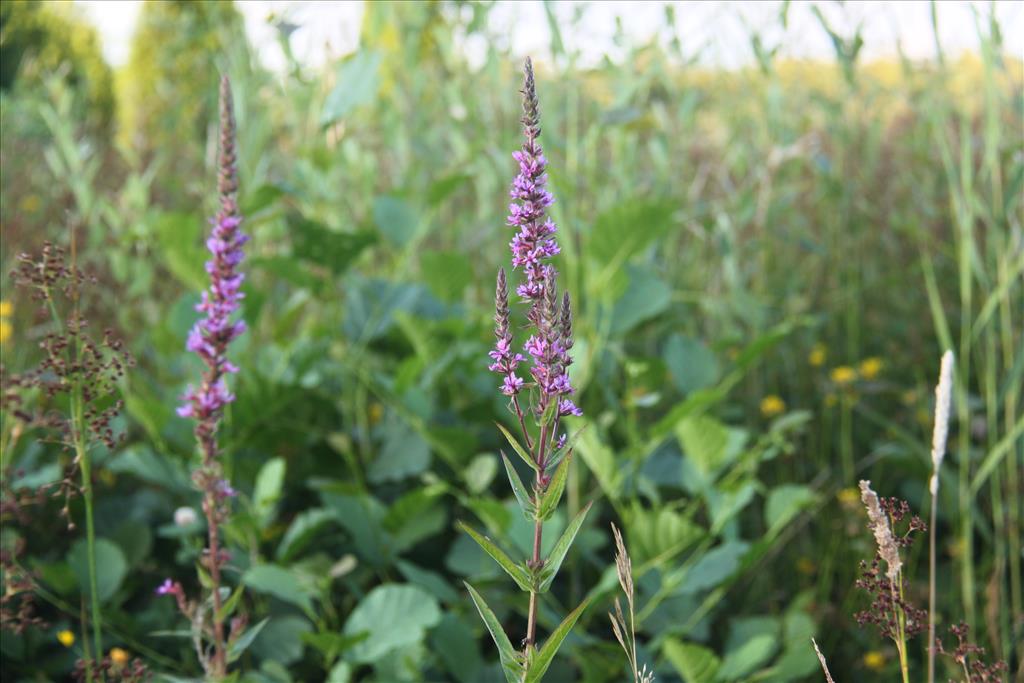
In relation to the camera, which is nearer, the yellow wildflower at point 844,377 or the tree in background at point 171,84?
the yellow wildflower at point 844,377

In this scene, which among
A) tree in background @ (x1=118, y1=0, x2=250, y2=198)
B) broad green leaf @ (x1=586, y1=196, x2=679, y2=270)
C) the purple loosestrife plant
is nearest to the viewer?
the purple loosestrife plant

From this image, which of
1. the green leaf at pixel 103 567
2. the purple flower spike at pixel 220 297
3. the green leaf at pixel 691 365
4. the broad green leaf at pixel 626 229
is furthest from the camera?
the green leaf at pixel 691 365

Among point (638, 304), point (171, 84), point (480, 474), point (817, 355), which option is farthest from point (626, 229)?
point (171, 84)

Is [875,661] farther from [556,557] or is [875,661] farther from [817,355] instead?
[556,557]

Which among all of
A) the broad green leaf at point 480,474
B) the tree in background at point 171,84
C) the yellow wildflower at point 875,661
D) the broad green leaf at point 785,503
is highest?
the tree in background at point 171,84

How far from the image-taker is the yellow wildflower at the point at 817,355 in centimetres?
257

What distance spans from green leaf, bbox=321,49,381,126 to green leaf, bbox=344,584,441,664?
0.82m

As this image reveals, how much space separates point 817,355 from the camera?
8.48 feet

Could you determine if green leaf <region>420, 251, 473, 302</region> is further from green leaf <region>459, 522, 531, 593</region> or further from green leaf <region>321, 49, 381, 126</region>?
green leaf <region>459, 522, 531, 593</region>

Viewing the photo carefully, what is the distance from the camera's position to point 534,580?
718 millimetres

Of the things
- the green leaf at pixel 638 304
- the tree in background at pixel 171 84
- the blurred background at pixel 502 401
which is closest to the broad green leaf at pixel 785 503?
the blurred background at pixel 502 401

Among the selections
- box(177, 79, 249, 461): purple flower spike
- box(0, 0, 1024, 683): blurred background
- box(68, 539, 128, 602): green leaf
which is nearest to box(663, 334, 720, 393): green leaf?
box(0, 0, 1024, 683): blurred background

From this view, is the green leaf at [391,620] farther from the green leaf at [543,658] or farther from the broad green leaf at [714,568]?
the green leaf at [543,658]

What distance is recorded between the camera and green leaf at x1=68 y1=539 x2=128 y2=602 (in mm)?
1444
